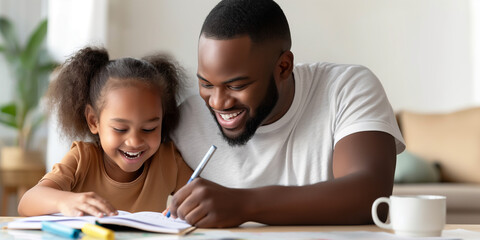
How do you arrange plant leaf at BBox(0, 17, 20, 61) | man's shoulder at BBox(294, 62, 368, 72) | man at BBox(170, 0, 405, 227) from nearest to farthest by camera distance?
man at BBox(170, 0, 405, 227) < man's shoulder at BBox(294, 62, 368, 72) < plant leaf at BBox(0, 17, 20, 61)

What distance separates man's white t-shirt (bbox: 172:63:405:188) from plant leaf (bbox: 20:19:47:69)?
8.24 ft

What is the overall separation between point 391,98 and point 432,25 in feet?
1.90

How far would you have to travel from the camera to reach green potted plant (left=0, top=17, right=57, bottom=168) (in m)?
3.73

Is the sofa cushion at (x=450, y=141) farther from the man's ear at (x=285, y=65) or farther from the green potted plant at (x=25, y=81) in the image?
the man's ear at (x=285, y=65)

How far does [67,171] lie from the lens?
1.43 meters

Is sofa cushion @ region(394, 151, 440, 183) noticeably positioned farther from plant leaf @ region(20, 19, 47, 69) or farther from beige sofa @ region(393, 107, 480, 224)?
plant leaf @ region(20, 19, 47, 69)

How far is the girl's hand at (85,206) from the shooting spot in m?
1.09

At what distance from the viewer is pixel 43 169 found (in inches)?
145

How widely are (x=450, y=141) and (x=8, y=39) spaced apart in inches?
113

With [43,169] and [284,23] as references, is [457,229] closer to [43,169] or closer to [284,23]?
[284,23]

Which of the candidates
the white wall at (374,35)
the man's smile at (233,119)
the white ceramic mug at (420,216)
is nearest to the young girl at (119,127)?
the man's smile at (233,119)

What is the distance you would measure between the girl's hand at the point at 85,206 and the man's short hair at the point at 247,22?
428 millimetres

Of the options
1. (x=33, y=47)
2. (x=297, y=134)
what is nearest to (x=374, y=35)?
(x=33, y=47)

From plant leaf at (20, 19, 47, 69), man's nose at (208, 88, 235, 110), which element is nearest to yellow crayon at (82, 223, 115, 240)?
man's nose at (208, 88, 235, 110)
